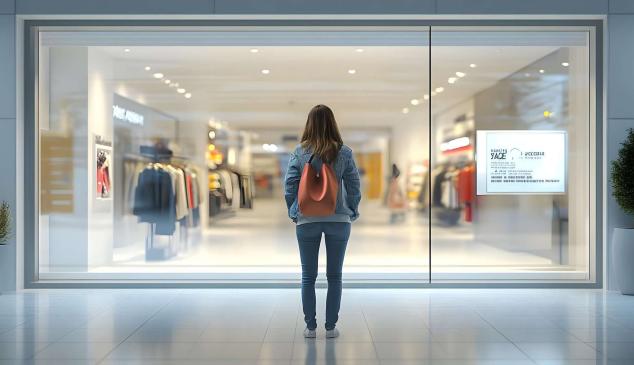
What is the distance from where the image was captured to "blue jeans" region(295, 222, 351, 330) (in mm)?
4969

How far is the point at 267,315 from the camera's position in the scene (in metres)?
6.05

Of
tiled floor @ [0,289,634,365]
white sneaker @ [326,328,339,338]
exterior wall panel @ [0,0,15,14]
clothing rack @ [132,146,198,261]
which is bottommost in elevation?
tiled floor @ [0,289,634,365]

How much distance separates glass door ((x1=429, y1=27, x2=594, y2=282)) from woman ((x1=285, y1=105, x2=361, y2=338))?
119 inches

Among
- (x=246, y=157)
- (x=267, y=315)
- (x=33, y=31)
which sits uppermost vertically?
(x=33, y=31)

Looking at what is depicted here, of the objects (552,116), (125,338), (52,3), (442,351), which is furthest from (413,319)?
(52,3)

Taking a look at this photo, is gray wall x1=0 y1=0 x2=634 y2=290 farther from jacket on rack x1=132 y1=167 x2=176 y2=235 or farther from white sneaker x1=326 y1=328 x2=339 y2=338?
white sneaker x1=326 y1=328 x2=339 y2=338

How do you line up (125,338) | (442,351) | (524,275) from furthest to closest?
(524,275) → (125,338) → (442,351)

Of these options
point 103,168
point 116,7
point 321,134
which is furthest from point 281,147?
point 321,134

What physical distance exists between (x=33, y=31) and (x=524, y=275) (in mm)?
5598

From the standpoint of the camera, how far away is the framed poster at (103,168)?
8031mm

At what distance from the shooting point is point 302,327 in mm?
5508

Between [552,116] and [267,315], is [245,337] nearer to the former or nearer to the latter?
[267,315]

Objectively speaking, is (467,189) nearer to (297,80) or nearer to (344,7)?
(297,80)

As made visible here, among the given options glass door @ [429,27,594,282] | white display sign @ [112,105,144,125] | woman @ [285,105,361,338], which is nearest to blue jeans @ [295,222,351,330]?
woman @ [285,105,361,338]
